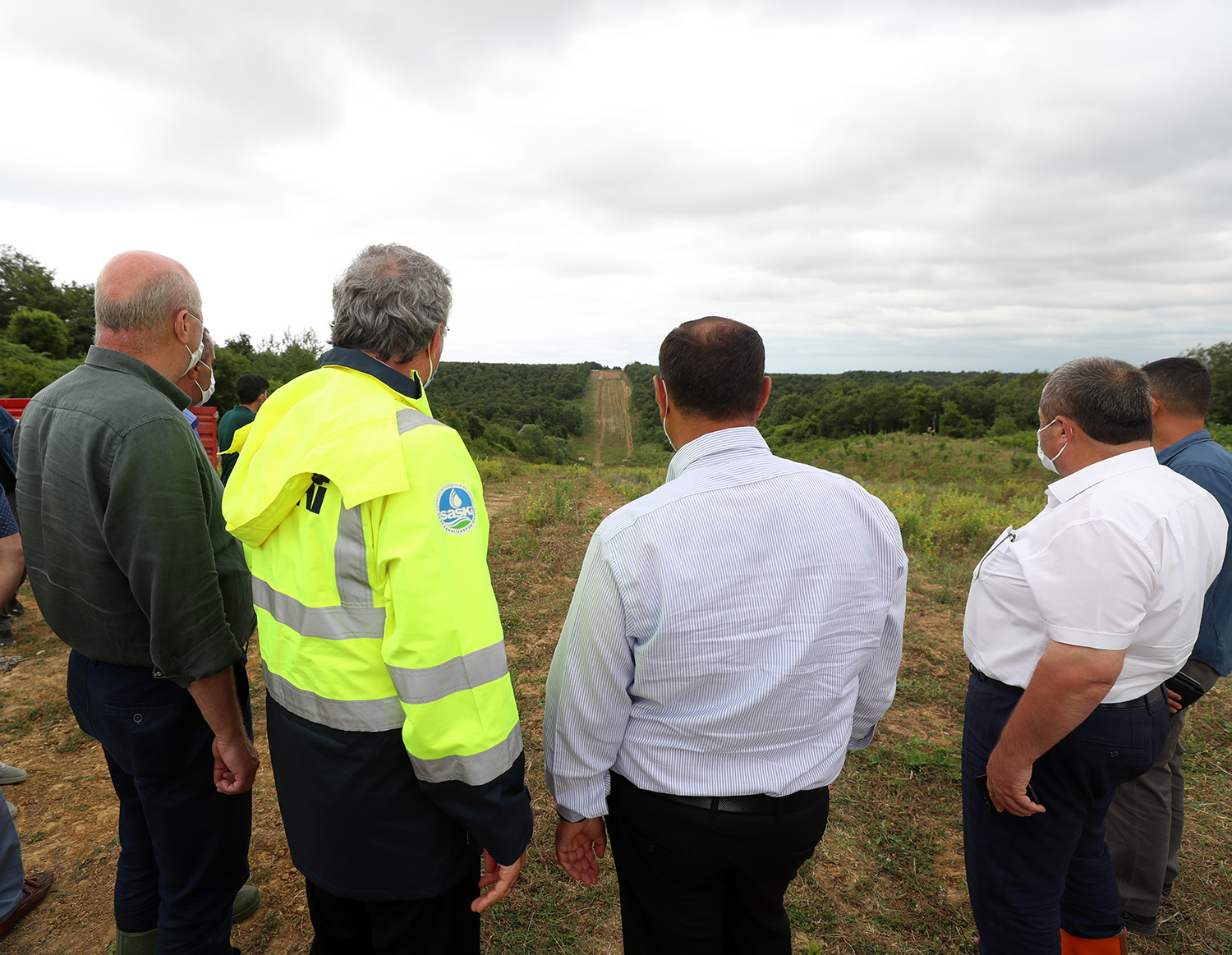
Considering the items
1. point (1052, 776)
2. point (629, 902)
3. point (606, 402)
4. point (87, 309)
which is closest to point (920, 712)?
point (1052, 776)

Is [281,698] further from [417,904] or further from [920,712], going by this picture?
[920,712]

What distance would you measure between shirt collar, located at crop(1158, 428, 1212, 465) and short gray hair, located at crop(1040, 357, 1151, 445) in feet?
2.82

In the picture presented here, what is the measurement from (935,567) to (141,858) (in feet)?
24.4

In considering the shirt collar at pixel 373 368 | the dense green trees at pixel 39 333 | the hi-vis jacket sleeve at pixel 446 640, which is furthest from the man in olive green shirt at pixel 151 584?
the dense green trees at pixel 39 333

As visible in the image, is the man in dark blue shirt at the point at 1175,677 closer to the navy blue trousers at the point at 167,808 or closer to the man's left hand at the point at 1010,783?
the man's left hand at the point at 1010,783

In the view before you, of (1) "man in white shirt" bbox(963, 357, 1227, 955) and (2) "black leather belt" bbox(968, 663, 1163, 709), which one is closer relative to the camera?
(1) "man in white shirt" bbox(963, 357, 1227, 955)

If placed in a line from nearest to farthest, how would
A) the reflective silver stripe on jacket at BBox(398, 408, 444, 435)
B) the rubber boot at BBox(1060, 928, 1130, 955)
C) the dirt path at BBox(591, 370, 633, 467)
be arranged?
1. the reflective silver stripe on jacket at BBox(398, 408, 444, 435)
2. the rubber boot at BBox(1060, 928, 1130, 955)
3. the dirt path at BBox(591, 370, 633, 467)

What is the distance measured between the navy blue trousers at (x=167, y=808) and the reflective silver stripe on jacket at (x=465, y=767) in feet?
2.98

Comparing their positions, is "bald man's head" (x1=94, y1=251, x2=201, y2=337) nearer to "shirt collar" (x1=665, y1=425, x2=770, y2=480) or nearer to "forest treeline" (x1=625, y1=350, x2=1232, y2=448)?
"shirt collar" (x1=665, y1=425, x2=770, y2=480)

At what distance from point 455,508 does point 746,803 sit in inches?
→ 38.8

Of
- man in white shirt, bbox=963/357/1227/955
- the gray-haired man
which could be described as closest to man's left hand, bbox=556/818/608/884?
the gray-haired man

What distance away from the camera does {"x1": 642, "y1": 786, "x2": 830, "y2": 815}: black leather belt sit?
4.63 ft

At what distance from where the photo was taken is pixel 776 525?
54.3 inches

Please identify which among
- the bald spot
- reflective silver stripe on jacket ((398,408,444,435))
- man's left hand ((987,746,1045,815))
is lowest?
man's left hand ((987,746,1045,815))
